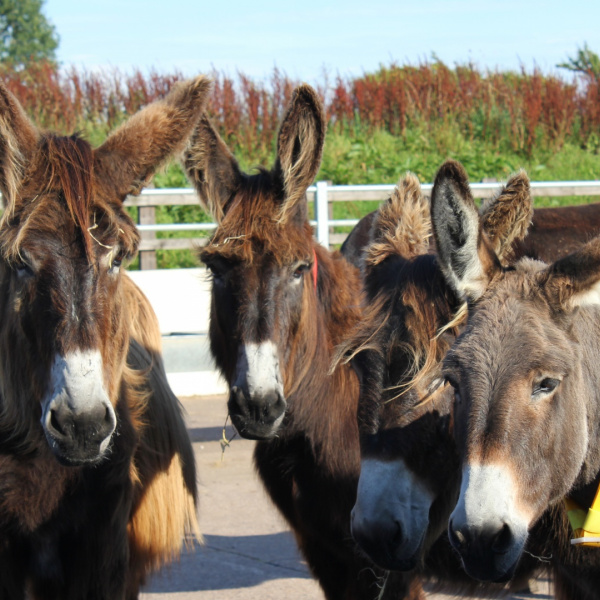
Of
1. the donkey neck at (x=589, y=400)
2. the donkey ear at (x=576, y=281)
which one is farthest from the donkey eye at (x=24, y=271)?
the donkey neck at (x=589, y=400)

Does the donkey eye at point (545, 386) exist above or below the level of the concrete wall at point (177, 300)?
above

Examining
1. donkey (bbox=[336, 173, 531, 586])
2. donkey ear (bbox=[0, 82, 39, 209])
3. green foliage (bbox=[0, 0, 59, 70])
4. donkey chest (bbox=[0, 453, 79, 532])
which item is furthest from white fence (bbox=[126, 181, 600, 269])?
green foliage (bbox=[0, 0, 59, 70])

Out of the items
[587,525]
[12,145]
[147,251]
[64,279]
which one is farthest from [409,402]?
[147,251]

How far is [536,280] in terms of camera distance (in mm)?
2896

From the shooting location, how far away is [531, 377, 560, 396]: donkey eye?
2.64 meters

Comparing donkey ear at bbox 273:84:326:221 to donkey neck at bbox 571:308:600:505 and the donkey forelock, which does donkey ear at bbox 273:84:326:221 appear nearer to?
the donkey forelock

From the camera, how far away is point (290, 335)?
13.0 feet

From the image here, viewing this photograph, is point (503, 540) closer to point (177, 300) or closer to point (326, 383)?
point (326, 383)

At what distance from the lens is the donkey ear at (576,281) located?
2766 millimetres

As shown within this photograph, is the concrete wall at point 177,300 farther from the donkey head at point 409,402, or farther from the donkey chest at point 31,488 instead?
the donkey head at point 409,402

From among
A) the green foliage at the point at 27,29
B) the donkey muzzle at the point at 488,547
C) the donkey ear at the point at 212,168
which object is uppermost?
the green foliage at the point at 27,29

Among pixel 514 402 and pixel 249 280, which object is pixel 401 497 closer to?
pixel 514 402

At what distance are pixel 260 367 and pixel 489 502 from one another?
145 cm

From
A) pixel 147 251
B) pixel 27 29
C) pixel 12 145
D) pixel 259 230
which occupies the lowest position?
pixel 147 251
